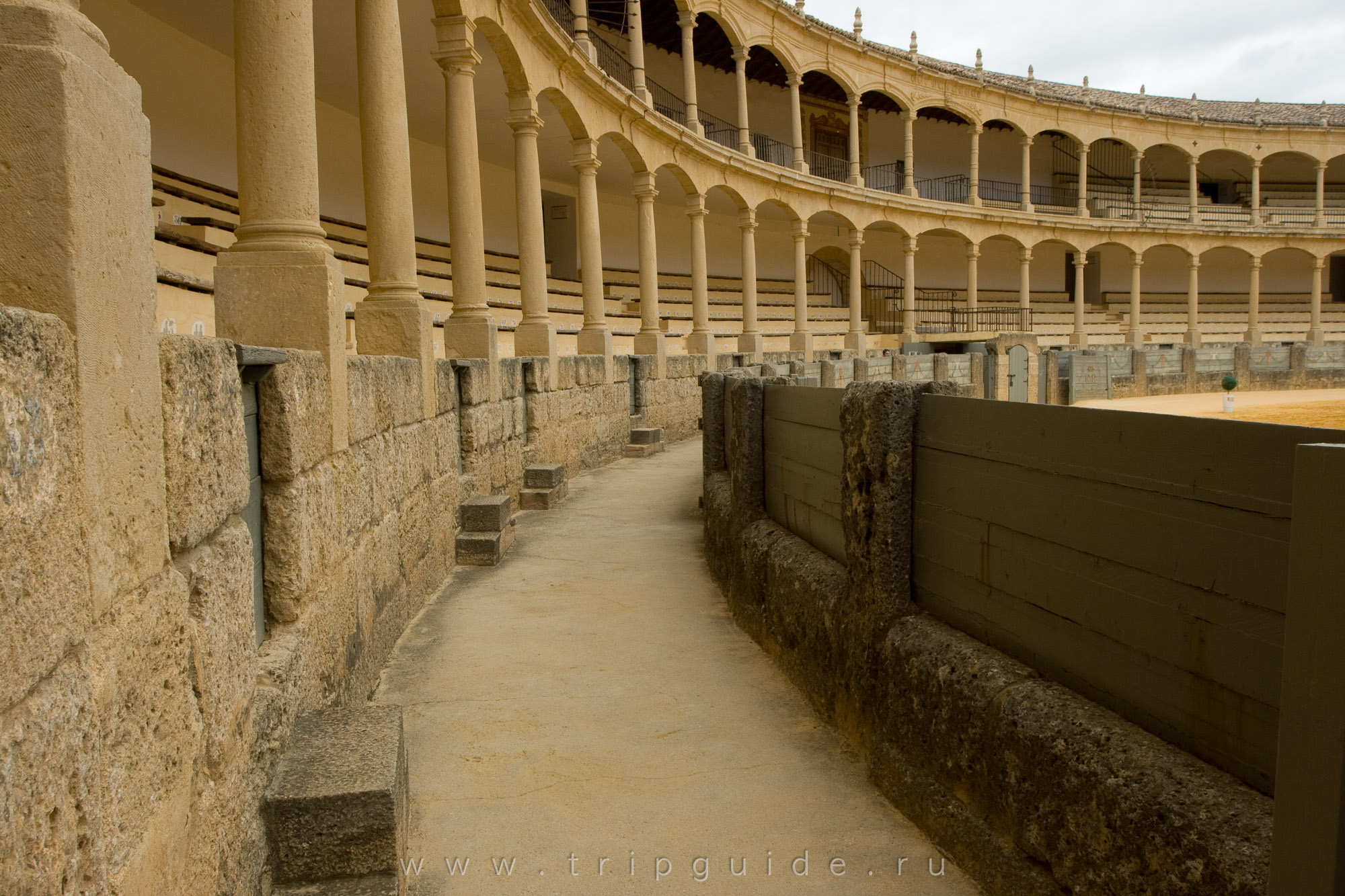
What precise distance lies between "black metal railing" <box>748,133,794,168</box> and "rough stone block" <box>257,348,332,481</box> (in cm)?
2423

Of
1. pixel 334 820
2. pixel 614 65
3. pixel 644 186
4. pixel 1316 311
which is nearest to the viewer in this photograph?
pixel 334 820

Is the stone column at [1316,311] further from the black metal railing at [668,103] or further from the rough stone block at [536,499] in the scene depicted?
the rough stone block at [536,499]

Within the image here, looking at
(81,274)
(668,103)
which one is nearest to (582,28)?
(668,103)

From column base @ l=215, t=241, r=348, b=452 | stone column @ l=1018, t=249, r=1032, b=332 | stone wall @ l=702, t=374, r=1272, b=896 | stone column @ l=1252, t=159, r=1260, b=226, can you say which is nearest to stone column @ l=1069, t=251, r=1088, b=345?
stone column @ l=1018, t=249, r=1032, b=332

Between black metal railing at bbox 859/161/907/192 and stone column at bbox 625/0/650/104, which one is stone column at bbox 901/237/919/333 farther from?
stone column at bbox 625/0/650/104

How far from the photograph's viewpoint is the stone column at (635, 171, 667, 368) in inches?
578

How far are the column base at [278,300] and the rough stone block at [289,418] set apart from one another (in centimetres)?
46

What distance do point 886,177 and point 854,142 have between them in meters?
6.45

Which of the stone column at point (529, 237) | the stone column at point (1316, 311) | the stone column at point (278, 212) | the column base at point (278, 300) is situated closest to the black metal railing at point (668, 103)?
the stone column at point (529, 237)

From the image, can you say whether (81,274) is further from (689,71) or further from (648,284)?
(689,71)

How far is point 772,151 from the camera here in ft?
88.7

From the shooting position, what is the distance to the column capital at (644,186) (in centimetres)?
1570

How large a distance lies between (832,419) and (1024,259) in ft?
89.0

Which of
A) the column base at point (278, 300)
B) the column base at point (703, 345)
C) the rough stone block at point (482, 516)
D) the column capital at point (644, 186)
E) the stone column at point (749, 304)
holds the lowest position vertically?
the rough stone block at point (482, 516)
